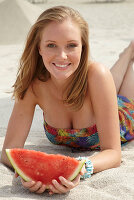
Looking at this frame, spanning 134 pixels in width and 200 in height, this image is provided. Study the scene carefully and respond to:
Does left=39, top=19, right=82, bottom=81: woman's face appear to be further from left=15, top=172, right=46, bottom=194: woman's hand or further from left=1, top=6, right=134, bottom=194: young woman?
left=15, top=172, right=46, bottom=194: woman's hand

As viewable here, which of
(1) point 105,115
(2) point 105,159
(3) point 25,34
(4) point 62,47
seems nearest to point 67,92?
(1) point 105,115

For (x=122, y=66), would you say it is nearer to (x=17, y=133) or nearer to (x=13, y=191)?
(x=17, y=133)

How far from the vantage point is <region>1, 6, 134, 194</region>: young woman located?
9.26 ft

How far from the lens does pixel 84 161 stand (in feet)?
8.11

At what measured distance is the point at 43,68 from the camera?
3330mm

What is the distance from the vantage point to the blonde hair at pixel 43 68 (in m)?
2.93

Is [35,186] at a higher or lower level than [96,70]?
lower

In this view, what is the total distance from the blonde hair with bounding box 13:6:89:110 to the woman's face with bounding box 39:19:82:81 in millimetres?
70

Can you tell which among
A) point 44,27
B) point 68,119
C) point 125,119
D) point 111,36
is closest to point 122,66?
point 125,119

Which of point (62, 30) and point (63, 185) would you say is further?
point (62, 30)

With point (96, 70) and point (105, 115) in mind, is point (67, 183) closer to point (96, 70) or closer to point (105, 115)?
point (105, 115)

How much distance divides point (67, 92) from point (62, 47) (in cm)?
56

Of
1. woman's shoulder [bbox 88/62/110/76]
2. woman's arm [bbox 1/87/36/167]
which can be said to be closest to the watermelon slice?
woman's arm [bbox 1/87/36/167]

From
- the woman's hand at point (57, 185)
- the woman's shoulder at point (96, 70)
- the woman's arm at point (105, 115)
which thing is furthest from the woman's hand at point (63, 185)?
the woman's shoulder at point (96, 70)
